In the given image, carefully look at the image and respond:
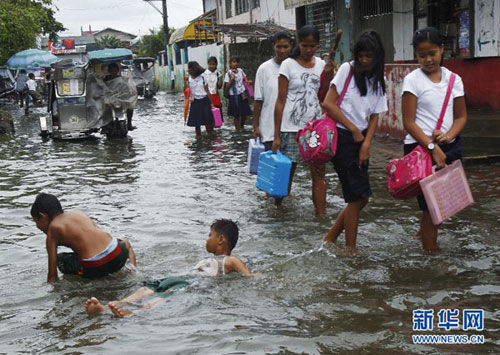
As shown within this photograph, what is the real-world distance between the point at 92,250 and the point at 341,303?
1.93m

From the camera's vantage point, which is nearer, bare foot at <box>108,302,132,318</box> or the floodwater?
the floodwater

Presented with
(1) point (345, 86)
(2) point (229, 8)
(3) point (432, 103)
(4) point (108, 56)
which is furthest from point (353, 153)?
(2) point (229, 8)

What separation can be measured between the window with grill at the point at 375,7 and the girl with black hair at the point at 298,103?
11.5m

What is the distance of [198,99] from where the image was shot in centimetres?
1446

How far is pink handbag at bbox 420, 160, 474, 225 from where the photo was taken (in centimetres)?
499

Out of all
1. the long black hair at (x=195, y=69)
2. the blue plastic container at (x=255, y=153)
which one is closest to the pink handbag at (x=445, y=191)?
the blue plastic container at (x=255, y=153)

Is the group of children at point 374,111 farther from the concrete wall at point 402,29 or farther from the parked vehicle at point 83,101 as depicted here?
the concrete wall at point 402,29

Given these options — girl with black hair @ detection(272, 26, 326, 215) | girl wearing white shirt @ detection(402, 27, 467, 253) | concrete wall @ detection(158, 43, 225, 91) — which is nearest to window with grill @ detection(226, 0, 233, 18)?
concrete wall @ detection(158, 43, 225, 91)

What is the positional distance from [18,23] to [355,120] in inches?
1137

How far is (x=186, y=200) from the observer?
835 centimetres

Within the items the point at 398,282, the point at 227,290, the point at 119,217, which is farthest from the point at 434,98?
the point at 119,217

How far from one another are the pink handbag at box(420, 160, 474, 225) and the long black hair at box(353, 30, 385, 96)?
2.79ft

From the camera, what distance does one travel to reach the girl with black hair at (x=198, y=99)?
14.3m

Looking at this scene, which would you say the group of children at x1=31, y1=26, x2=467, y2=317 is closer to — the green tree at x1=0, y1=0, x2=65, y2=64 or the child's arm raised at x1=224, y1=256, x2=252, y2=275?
the child's arm raised at x1=224, y1=256, x2=252, y2=275
